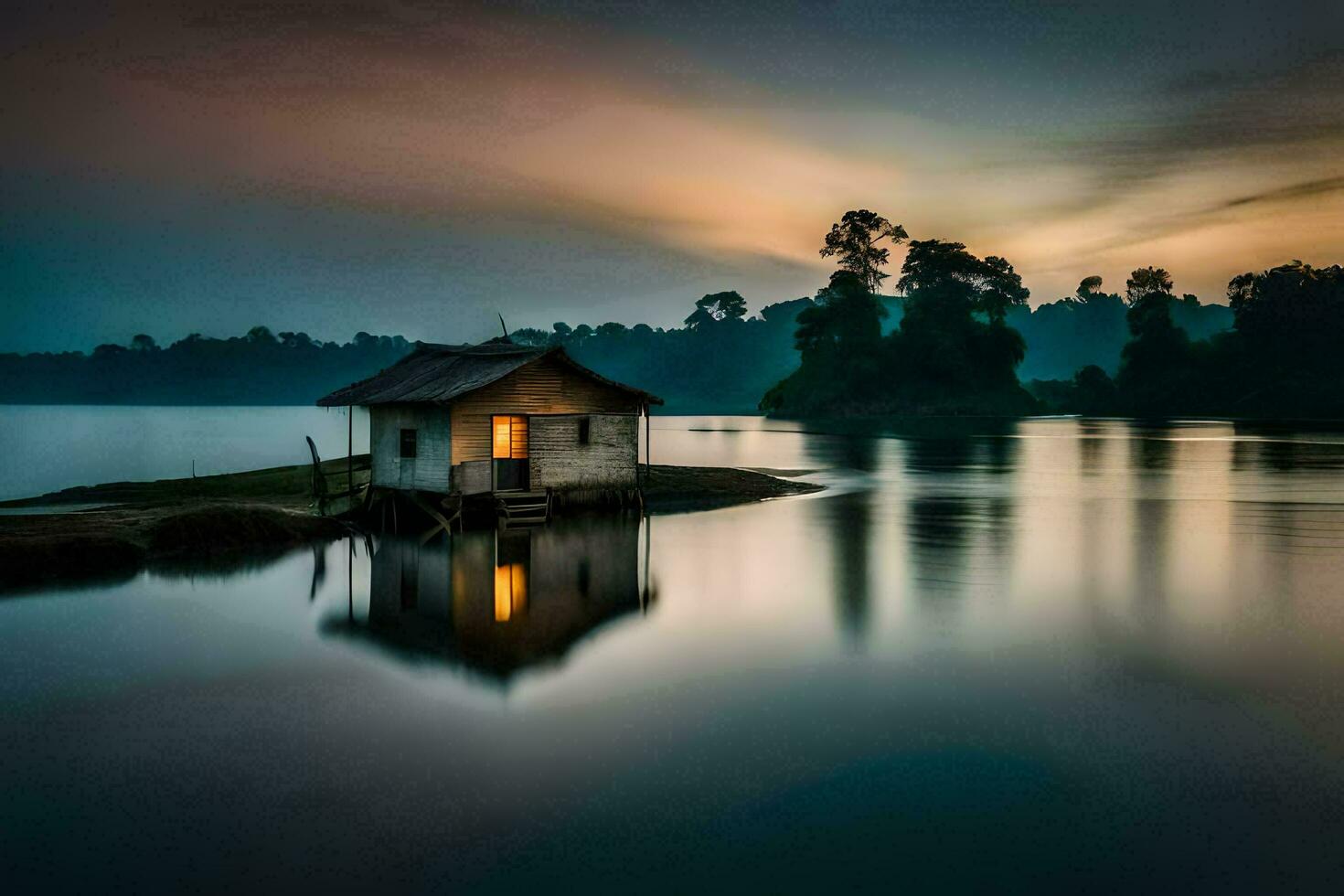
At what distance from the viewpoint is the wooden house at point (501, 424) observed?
1162 inches

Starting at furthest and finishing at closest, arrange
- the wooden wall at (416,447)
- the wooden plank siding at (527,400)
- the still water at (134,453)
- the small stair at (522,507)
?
1. the still water at (134,453)
2. the small stair at (522,507)
3. the wooden wall at (416,447)
4. the wooden plank siding at (527,400)

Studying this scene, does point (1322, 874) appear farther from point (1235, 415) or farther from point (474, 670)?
point (1235, 415)

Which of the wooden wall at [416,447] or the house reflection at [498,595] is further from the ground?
the wooden wall at [416,447]

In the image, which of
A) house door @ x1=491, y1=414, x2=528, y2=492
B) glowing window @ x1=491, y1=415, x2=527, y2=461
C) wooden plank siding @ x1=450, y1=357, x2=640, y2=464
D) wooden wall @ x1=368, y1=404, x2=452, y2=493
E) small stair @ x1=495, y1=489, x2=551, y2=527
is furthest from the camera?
glowing window @ x1=491, y1=415, x2=527, y2=461

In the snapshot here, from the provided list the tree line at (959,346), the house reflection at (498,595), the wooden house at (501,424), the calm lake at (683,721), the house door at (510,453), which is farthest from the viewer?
the tree line at (959,346)

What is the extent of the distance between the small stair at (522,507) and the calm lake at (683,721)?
2865 millimetres

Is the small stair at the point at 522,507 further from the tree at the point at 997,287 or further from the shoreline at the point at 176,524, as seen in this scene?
the tree at the point at 997,287

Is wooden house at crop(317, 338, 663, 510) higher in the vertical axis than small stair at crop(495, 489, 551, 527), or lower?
higher

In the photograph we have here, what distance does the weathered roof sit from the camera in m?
29.4

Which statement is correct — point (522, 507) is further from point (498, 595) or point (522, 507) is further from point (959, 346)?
point (959, 346)

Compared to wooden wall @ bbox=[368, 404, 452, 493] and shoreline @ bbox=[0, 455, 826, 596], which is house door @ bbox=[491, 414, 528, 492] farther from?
shoreline @ bbox=[0, 455, 826, 596]

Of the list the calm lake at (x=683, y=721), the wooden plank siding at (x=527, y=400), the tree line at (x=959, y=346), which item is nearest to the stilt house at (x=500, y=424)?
the wooden plank siding at (x=527, y=400)

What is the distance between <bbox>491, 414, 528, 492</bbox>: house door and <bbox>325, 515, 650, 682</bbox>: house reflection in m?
2.43

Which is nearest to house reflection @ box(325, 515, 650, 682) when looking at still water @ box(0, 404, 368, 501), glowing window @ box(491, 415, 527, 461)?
glowing window @ box(491, 415, 527, 461)
